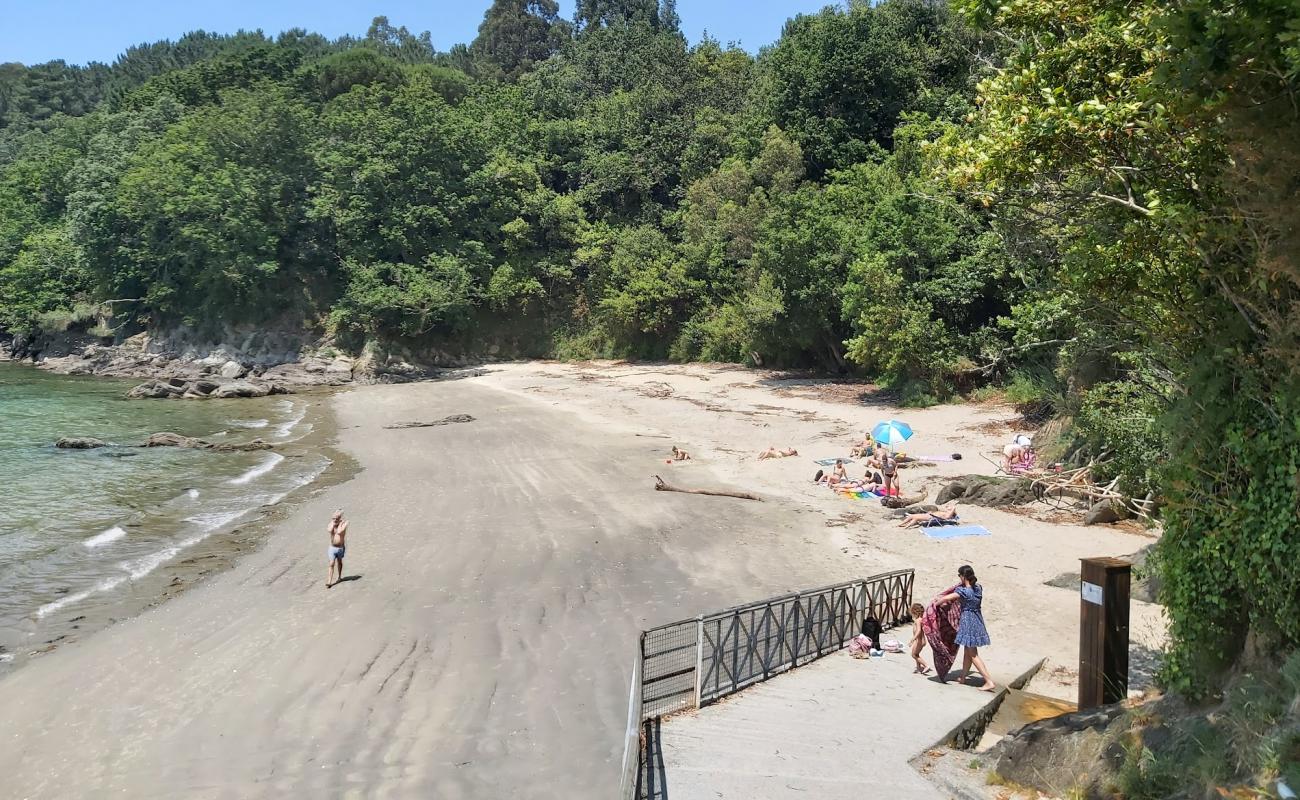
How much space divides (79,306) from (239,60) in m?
25.5

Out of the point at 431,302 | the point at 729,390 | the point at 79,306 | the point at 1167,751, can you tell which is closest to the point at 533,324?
the point at 431,302

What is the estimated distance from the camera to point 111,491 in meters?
22.1

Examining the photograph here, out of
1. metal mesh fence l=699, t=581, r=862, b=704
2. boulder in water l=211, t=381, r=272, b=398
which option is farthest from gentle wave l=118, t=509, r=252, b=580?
boulder in water l=211, t=381, r=272, b=398

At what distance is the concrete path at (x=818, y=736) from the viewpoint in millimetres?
6457

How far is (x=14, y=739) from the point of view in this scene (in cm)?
998

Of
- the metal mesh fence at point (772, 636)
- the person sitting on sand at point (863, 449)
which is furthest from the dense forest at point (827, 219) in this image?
the person sitting on sand at point (863, 449)

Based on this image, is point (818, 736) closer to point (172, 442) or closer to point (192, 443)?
point (192, 443)

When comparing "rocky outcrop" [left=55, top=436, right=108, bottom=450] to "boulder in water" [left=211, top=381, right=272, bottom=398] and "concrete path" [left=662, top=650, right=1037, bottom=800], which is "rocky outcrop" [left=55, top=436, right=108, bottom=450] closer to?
"boulder in water" [left=211, top=381, right=272, bottom=398]

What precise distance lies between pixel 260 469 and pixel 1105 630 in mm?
23565

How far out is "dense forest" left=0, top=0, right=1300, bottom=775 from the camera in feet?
20.4

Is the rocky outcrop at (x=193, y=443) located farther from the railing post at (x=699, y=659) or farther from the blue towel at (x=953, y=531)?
the railing post at (x=699, y=659)

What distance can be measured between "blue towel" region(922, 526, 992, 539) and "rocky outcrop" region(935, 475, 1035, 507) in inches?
71.3

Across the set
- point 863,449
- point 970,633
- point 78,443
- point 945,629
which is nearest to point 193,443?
point 78,443

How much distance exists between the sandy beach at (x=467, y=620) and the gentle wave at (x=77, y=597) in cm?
172
